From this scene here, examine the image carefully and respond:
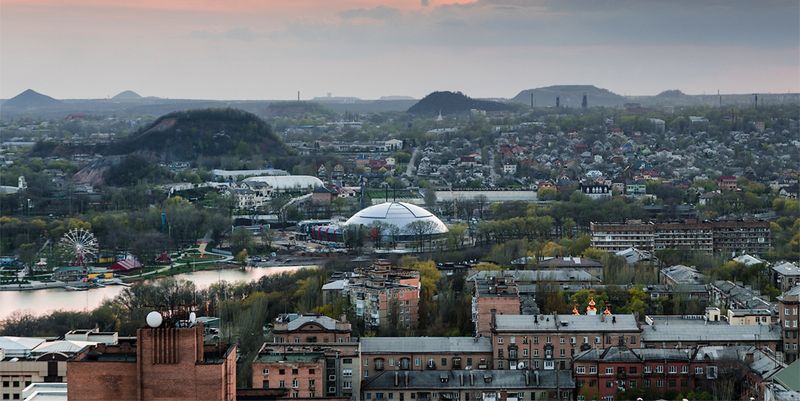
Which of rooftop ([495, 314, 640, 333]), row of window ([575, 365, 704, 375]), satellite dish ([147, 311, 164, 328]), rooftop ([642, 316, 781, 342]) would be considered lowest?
row of window ([575, 365, 704, 375])

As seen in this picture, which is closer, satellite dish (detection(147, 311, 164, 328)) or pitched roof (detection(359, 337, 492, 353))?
satellite dish (detection(147, 311, 164, 328))

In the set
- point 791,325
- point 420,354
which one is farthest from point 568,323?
point 791,325

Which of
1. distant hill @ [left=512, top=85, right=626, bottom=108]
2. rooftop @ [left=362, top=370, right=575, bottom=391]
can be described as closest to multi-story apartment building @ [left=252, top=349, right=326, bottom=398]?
rooftop @ [left=362, top=370, right=575, bottom=391]

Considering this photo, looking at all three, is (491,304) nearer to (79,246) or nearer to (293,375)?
(293,375)

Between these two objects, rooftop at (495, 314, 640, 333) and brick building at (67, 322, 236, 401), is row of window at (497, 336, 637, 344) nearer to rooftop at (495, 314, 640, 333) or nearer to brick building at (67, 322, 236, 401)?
rooftop at (495, 314, 640, 333)

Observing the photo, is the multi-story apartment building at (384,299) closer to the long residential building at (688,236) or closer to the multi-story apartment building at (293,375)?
the multi-story apartment building at (293,375)

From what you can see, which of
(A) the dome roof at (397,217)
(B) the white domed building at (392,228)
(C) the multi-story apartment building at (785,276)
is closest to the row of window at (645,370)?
(C) the multi-story apartment building at (785,276)
